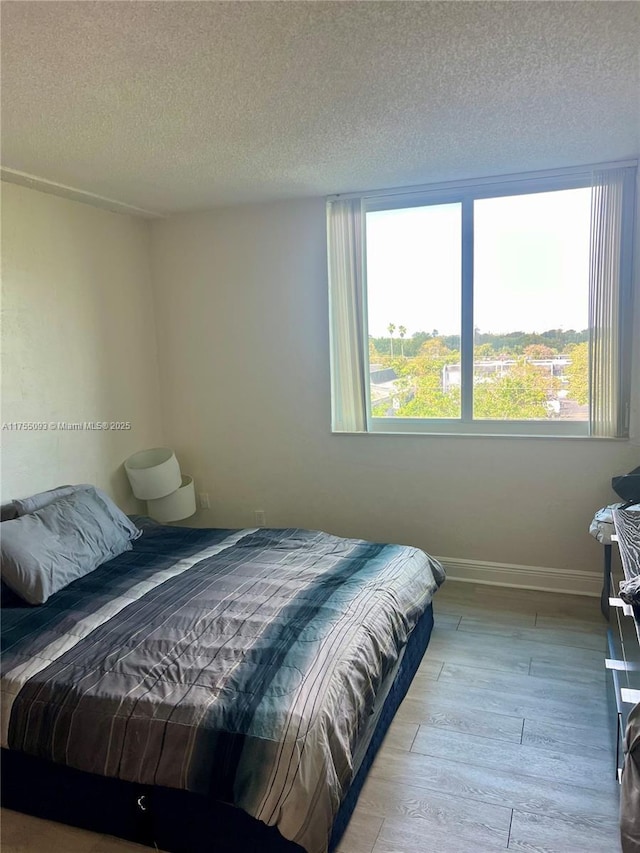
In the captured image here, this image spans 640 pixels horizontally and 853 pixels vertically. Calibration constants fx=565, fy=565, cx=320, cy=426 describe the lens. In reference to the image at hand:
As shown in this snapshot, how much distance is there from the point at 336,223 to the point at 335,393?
3.61 ft

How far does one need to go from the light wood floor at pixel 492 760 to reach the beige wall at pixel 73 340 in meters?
1.95

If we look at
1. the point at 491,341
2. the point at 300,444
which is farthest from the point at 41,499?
the point at 491,341

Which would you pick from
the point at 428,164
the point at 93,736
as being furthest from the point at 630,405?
the point at 93,736

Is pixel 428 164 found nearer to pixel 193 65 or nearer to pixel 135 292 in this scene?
pixel 193 65

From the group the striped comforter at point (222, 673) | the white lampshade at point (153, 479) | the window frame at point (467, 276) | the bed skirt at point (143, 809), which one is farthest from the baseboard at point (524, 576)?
the white lampshade at point (153, 479)

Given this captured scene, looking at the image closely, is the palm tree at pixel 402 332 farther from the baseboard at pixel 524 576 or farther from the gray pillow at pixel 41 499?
the gray pillow at pixel 41 499

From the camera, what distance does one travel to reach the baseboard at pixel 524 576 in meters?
3.35

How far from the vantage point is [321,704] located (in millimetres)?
1740

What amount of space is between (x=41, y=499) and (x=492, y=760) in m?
2.49

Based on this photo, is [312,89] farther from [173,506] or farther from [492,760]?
[173,506]

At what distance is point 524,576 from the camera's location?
3484 mm

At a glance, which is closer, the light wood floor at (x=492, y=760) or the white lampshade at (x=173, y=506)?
the light wood floor at (x=492, y=760)
